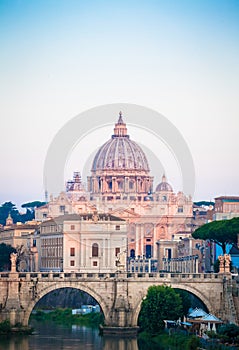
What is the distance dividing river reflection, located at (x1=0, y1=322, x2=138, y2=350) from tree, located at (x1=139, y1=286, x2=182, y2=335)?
1.73 meters

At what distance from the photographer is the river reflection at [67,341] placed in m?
83.9

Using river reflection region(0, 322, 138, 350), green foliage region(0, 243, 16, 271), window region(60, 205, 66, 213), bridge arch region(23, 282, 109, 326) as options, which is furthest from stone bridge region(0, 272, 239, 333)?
window region(60, 205, 66, 213)

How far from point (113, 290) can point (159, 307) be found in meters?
4.84

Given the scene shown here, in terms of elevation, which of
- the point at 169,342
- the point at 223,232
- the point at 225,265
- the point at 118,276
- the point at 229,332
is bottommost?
the point at 169,342

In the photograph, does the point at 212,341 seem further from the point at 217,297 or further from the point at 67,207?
the point at 67,207

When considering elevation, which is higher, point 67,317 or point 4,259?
point 4,259

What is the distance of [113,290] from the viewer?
3615 inches

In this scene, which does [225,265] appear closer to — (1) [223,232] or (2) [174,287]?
(2) [174,287]

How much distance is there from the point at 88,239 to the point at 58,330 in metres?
40.2

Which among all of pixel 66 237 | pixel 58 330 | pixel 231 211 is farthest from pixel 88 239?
pixel 58 330

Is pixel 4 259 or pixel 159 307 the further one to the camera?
pixel 4 259

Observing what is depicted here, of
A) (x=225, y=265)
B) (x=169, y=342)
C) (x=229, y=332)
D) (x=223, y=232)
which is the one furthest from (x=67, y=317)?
(x=229, y=332)

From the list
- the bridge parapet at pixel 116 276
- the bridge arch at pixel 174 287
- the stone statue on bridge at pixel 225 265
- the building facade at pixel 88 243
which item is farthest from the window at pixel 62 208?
the bridge arch at pixel 174 287

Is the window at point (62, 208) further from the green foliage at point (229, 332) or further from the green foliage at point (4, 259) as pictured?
the green foliage at point (229, 332)
